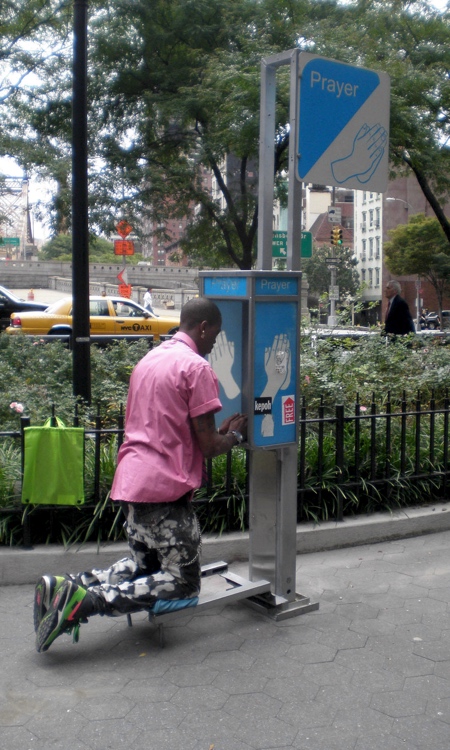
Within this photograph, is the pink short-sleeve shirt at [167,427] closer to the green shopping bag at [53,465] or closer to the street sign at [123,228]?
the green shopping bag at [53,465]

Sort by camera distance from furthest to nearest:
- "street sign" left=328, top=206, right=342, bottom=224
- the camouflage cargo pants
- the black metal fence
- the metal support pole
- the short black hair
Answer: "street sign" left=328, top=206, right=342, bottom=224, the metal support pole, the black metal fence, the short black hair, the camouflage cargo pants

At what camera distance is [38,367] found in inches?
344

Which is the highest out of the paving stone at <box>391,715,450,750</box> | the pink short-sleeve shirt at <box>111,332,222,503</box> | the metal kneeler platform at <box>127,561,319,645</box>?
the pink short-sleeve shirt at <box>111,332,222,503</box>

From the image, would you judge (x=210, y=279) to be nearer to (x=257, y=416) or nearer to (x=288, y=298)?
(x=288, y=298)

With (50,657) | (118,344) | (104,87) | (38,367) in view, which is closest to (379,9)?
(104,87)

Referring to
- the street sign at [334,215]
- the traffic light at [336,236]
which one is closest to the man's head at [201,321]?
the street sign at [334,215]

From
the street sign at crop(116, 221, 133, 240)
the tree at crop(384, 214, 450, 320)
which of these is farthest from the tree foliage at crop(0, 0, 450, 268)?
the tree at crop(384, 214, 450, 320)

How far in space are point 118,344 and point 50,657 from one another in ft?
20.8

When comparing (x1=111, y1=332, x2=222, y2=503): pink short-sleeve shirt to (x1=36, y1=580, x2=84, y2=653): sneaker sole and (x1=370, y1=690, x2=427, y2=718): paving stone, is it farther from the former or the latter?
(x1=370, y1=690, x2=427, y2=718): paving stone

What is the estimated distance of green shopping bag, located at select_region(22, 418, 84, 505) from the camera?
4582 mm

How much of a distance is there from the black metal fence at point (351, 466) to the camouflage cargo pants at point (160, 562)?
111 centimetres

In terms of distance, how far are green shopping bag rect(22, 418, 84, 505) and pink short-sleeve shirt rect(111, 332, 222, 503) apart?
38.2 inches

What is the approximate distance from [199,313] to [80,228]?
3.88m

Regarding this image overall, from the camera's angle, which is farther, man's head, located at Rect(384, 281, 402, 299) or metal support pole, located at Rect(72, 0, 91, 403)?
man's head, located at Rect(384, 281, 402, 299)
